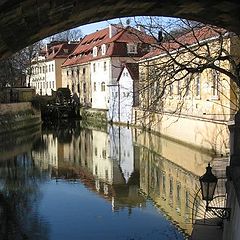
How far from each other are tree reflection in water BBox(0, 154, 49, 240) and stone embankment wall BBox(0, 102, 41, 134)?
40.2ft

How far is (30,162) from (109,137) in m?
10.6

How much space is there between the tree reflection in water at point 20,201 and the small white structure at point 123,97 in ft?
52.8

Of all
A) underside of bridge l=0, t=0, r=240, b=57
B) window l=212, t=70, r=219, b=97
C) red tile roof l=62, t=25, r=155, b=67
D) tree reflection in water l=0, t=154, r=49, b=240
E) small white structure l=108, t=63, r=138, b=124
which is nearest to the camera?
underside of bridge l=0, t=0, r=240, b=57

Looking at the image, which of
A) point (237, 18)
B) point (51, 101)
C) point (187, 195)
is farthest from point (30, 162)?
point (51, 101)

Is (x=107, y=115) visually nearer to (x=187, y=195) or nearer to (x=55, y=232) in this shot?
(x=187, y=195)

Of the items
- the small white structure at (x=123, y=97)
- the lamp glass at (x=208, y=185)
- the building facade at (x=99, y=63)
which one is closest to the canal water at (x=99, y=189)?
the lamp glass at (x=208, y=185)

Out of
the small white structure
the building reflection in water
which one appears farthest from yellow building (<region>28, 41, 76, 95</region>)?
the building reflection in water

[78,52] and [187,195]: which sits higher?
[78,52]

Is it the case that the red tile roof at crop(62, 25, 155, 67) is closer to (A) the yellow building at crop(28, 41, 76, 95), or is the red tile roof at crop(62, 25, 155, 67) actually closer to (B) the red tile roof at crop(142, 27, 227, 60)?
(A) the yellow building at crop(28, 41, 76, 95)

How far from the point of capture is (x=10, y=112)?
37.1 metres

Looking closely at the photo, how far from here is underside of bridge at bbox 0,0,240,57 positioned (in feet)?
16.5

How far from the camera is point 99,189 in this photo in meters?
17.4

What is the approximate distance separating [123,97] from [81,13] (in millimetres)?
33847

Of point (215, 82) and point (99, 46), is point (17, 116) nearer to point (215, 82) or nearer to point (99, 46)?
point (99, 46)
